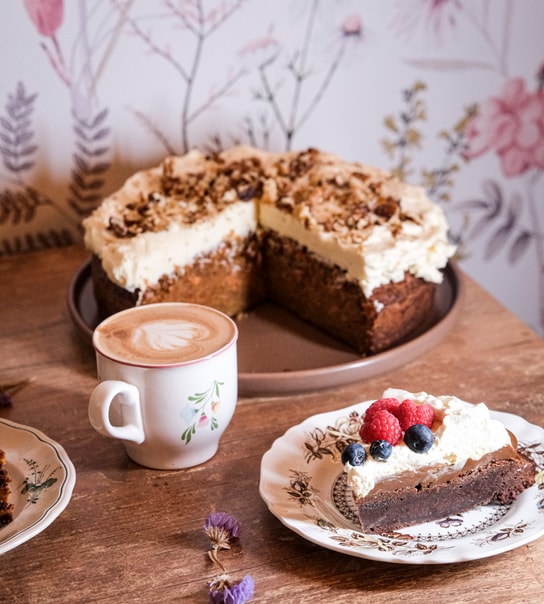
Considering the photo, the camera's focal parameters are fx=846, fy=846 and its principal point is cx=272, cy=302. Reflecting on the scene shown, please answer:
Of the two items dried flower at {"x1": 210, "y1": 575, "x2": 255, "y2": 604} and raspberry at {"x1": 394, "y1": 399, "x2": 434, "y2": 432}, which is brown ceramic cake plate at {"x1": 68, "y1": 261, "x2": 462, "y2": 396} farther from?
dried flower at {"x1": 210, "y1": 575, "x2": 255, "y2": 604}

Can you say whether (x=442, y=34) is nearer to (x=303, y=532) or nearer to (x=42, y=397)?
(x=42, y=397)

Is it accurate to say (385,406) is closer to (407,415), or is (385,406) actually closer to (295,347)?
(407,415)

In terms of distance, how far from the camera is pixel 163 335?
1.36 meters

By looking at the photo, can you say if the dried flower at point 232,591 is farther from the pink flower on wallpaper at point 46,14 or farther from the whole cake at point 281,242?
the pink flower on wallpaper at point 46,14

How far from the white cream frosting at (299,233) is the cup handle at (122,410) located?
0.51 metres

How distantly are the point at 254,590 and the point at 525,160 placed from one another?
1.91 m

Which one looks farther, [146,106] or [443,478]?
[146,106]

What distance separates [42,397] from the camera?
162cm

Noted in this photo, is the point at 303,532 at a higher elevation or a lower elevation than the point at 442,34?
lower

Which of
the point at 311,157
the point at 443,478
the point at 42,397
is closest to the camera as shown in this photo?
the point at 443,478

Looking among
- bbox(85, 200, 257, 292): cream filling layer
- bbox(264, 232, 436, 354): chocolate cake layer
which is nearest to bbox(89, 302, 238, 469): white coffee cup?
bbox(85, 200, 257, 292): cream filling layer

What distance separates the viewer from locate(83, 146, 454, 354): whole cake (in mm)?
1797

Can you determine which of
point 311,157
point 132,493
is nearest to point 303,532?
point 132,493

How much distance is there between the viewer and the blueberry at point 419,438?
119cm
